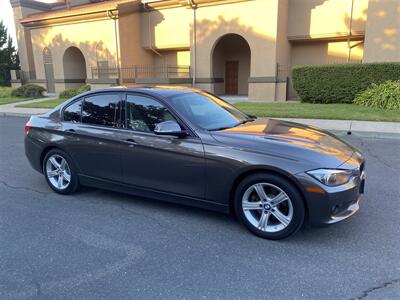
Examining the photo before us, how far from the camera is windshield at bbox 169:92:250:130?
398cm

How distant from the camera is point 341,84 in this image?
14430 mm

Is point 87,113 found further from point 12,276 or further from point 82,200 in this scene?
point 12,276

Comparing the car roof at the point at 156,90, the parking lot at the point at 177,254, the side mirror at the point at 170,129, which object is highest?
the car roof at the point at 156,90

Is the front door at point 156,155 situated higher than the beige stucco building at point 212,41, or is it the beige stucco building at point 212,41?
the beige stucco building at point 212,41

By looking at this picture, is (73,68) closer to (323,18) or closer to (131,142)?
(323,18)

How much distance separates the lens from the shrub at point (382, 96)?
12.5 meters

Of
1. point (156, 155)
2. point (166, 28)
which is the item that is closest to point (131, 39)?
point (166, 28)

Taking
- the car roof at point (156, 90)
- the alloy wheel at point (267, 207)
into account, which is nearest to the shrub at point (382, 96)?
the car roof at point (156, 90)

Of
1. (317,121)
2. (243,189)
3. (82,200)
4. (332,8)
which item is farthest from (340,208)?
(332,8)

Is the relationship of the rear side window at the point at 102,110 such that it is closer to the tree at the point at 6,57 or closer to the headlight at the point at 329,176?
the headlight at the point at 329,176

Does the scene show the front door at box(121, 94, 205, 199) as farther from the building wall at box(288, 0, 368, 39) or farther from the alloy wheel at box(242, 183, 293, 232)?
the building wall at box(288, 0, 368, 39)

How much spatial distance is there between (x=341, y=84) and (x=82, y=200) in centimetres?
1287

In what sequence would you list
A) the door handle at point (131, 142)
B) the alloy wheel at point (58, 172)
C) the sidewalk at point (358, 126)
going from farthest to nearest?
the sidewalk at point (358, 126)
the alloy wheel at point (58, 172)
the door handle at point (131, 142)

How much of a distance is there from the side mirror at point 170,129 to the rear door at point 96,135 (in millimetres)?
712
